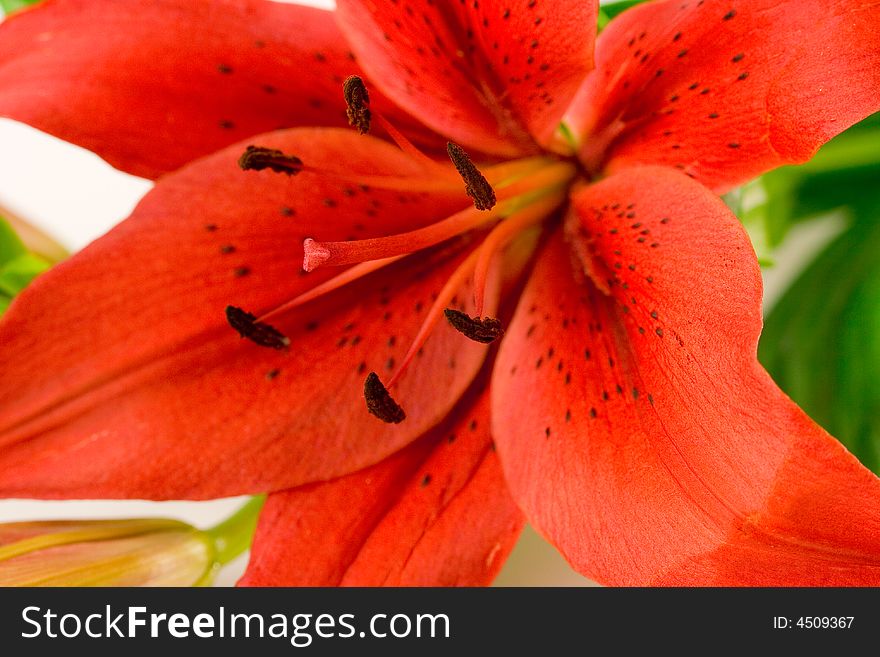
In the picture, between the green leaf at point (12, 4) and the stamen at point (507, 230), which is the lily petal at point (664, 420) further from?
the green leaf at point (12, 4)

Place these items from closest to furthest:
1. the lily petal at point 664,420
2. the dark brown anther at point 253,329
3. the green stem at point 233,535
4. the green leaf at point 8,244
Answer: the lily petal at point 664,420, the dark brown anther at point 253,329, the green stem at point 233,535, the green leaf at point 8,244

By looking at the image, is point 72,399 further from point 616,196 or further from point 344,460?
point 616,196

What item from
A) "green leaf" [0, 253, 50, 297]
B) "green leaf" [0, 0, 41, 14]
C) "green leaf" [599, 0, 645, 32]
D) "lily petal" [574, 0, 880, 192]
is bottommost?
"lily petal" [574, 0, 880, 192]

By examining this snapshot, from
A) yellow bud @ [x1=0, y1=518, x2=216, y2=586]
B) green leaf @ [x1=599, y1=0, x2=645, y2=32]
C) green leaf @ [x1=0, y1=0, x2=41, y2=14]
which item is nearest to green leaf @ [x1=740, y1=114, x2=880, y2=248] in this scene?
green leaf @ [x1=599, y1=0, x2=645, y2=32]

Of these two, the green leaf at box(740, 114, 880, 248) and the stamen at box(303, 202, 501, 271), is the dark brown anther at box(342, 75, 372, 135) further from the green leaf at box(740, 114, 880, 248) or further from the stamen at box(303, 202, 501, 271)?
the green leaf at box(740, 114, 880, 248)

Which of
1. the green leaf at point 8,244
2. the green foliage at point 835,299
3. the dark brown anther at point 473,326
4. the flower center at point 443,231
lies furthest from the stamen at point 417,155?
the green leaf at point 8,244

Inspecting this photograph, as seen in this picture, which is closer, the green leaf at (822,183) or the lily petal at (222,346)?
the lily petal at (222,346)

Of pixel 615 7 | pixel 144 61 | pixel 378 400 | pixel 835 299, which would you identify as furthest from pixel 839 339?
pixel 144 61

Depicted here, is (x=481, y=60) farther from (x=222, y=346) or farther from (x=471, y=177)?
(x=222, y=346)
